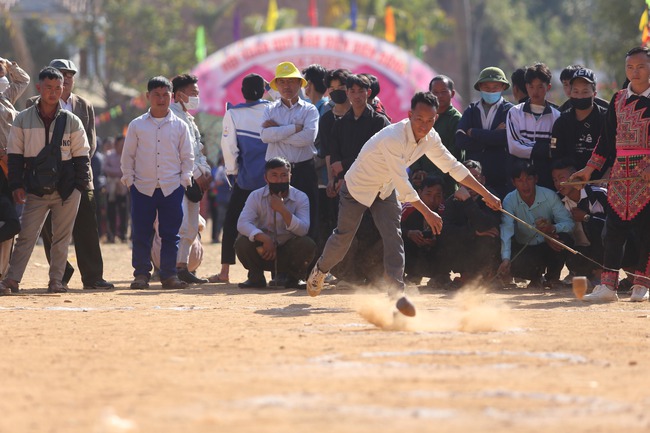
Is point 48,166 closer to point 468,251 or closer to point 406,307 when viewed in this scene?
point 468,251

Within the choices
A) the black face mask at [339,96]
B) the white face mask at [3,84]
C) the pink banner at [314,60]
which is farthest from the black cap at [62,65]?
the pink banner at [314,60]

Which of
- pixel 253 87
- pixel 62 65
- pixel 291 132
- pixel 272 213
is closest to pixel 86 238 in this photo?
pixel 62 65

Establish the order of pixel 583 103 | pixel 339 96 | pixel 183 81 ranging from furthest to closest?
pixel 183 81
pixel 339 96
pixel 583 103

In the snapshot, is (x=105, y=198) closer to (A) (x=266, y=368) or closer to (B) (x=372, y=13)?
(A) (x=266, y=368)

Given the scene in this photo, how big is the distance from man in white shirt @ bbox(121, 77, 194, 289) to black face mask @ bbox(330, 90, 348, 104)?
5.27 ft

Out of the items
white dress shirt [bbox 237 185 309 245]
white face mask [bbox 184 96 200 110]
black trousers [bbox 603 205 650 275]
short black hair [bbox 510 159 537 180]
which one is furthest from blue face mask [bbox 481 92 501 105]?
white face mask [bbox 184 96 200 110]

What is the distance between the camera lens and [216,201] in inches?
960

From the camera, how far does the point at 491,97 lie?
13.5 metres

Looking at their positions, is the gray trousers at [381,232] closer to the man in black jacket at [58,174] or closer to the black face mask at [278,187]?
the black face mask at [278,187]

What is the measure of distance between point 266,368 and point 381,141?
3.57 m

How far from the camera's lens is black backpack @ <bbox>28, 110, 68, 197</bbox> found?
12172 millimetres

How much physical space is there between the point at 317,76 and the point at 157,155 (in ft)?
7.93

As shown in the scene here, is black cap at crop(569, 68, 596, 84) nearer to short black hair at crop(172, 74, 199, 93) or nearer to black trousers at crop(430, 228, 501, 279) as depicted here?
black trousers at crop(430, 228, 501, 279)

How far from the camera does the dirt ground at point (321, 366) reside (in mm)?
5789
